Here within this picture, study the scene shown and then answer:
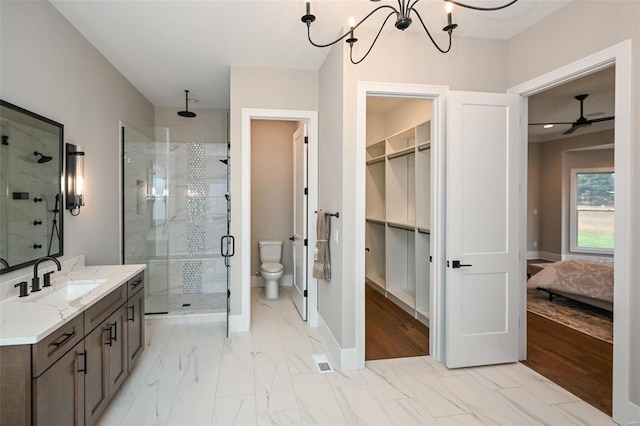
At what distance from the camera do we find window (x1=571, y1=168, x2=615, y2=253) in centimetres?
749

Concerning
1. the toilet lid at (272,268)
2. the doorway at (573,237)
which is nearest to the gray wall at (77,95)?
the toilet lid at (272,268)

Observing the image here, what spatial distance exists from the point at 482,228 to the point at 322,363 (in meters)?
1.82

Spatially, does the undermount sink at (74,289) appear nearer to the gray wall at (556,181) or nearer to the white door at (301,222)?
the white door at (301,222)

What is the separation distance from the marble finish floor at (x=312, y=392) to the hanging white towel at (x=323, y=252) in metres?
0.72

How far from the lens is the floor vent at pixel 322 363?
286cm

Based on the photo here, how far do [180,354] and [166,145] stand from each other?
2694 mm

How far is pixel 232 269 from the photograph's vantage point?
3.73 metres

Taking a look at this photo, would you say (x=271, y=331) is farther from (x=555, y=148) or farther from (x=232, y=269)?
(x=555, y=148)

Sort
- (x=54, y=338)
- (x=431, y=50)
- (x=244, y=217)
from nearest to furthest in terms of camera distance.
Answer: (x=54, y=338), (x=431, y=50), (x=244, y=217)

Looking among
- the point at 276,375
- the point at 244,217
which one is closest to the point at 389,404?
the point at 276,375

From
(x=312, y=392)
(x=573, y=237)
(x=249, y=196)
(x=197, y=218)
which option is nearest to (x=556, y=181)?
(x=573, y=237)

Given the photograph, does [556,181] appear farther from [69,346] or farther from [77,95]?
[69,346]

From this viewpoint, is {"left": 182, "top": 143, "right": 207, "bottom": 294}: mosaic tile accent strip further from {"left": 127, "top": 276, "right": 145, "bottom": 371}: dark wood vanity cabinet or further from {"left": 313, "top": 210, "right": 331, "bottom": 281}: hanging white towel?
{"left": 313, "top": 210, "right": 331, "bottom": 281}: hanging white towel

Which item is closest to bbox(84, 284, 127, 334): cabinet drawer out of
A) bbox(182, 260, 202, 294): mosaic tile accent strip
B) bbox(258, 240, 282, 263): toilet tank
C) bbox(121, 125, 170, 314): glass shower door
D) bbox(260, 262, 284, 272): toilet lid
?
bbox(121, 125, 170, 314): glass shower door
